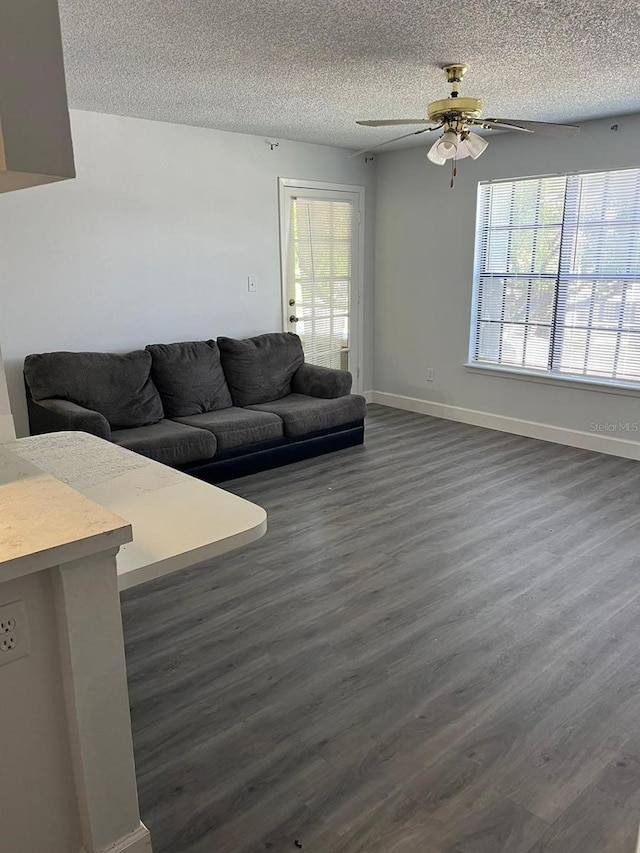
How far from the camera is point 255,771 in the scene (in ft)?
6.21

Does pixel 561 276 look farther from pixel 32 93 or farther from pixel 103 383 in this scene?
pixel 32 93

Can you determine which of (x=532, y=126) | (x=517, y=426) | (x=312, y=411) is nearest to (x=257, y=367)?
(x=312, y=411)

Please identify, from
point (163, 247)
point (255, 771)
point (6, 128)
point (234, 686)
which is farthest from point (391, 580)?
point (163, 247)

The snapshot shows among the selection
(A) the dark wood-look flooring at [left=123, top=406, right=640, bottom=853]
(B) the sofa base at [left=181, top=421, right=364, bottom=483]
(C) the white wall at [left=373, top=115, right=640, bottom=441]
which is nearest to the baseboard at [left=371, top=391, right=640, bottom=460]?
(C) the white wall at [left=373, top=115, right=640, bottom=441]

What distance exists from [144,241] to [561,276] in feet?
10.6

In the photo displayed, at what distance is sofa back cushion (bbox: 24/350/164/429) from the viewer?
407 centimetres

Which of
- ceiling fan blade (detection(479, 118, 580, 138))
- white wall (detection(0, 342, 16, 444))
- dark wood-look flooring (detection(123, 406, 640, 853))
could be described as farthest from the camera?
ceiling fan blade (detection(479, 118, 580, 138))

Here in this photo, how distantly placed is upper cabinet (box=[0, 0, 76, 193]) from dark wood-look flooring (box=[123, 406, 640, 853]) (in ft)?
5.46

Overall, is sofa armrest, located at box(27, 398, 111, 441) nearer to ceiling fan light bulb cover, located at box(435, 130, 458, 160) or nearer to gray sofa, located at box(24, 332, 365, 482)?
gray sofa, located at box(24, 332, 365, 482)

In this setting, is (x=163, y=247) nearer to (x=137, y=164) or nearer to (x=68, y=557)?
(x=137, y=164)

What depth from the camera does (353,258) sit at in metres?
6.16

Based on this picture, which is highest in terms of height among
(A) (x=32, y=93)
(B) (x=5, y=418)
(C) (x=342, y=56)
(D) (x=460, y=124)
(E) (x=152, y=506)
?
(C) (x=342, y=56)

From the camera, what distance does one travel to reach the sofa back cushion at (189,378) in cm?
459

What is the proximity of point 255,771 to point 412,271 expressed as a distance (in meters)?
5.00
